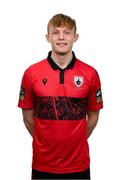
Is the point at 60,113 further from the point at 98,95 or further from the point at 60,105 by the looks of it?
the point at 98,95

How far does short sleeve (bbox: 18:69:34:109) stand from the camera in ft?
12.2

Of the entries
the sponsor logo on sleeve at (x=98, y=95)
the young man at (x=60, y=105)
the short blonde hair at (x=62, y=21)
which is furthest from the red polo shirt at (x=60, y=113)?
the short blonde hair at (x=62, y=21)

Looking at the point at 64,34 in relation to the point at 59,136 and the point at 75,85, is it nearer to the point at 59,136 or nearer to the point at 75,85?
the point at 75,85

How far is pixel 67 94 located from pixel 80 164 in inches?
25.5

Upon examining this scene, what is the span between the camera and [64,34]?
140 inches

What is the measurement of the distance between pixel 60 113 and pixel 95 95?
435 millimetres

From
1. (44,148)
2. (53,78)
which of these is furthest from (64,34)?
(44,148)

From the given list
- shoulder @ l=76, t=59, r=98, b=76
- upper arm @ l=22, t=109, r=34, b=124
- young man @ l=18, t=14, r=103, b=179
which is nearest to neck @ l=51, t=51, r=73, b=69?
young man @ l=18, t=14, r=103, b=179

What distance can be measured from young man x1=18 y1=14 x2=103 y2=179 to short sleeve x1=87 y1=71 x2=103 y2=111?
0.01 meters

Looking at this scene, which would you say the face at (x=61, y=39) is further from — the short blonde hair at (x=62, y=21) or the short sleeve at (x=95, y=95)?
the short sleeve at (x=95, y=95)

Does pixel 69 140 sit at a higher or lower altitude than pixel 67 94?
lower

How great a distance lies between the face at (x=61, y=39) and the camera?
353cm

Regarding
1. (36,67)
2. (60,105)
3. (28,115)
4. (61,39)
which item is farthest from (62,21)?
(28,115)

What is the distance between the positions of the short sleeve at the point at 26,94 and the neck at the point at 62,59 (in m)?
0.28
